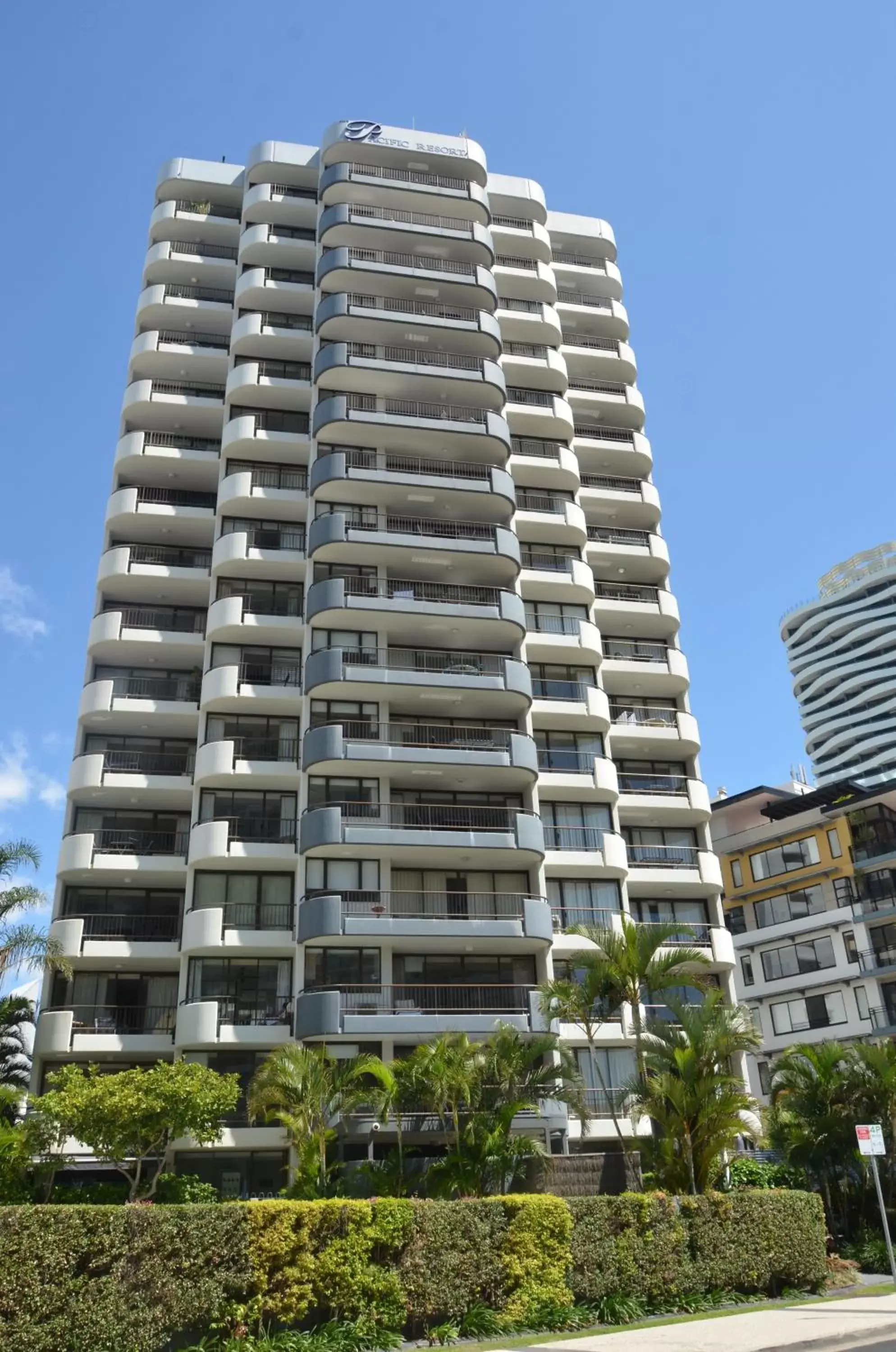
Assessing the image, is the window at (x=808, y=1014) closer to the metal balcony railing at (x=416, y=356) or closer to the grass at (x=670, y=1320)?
the grass at (x=670, y=1320)

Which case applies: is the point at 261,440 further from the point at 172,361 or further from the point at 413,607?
the point at 413,607

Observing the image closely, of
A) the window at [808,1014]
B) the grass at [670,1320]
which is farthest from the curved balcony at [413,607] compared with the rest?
the window at [808,1014]

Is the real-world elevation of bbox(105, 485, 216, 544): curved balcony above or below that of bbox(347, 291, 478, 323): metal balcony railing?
below

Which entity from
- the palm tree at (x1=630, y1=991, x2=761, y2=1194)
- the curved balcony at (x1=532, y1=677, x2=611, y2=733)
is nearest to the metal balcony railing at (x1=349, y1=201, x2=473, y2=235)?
the curved balcony at (x1=532, y1=677, x2=611, y2=733)

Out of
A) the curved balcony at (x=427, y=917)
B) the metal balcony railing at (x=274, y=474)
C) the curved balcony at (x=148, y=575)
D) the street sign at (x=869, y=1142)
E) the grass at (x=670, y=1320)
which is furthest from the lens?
the metal balcony railing at (x=274, y=474)

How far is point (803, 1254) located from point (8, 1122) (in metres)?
20.4

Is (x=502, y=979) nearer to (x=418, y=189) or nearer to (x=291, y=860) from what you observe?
(x=291, y=860)

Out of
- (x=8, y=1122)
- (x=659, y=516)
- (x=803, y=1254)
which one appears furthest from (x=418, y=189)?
(x=803, y=1254)

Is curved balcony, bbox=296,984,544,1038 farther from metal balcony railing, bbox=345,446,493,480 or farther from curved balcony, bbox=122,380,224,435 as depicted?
curved balcony, bbox=122,380,224,435

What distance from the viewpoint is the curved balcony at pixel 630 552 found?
50.3m

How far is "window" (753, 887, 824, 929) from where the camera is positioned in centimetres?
5759

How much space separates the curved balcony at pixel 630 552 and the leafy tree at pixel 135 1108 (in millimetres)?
29714

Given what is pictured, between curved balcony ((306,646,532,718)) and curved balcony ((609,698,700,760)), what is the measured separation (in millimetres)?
5852

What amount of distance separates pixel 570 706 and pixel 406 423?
1324cm
